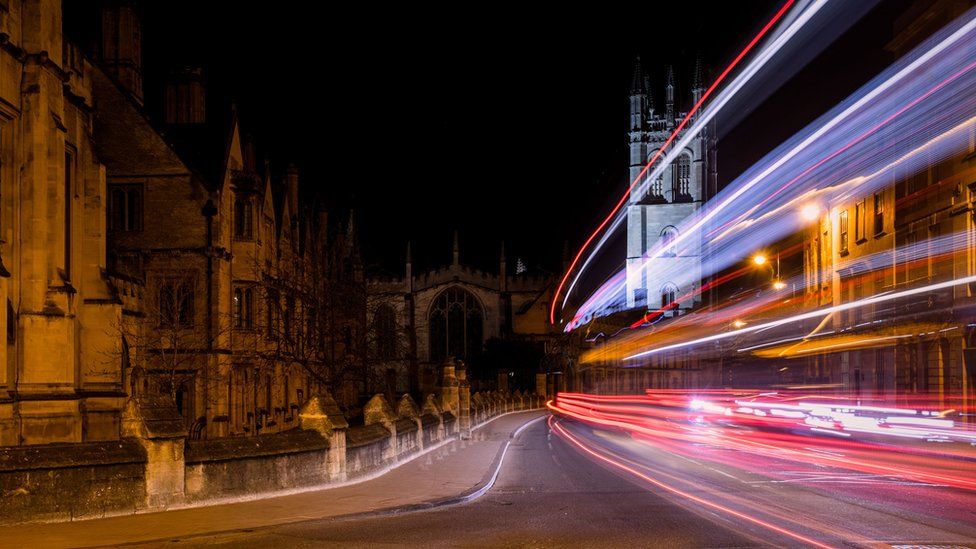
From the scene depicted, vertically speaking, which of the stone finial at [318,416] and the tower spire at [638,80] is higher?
the tower spire at [638,80]

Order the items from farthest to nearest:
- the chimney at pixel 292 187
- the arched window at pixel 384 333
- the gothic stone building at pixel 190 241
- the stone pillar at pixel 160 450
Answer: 1. the chimney at pixel 292 187
2. the arched window at pixel 384 333
3. the gothic stone building at pixel 190 241
4. the stone pillar at pixel 160 450

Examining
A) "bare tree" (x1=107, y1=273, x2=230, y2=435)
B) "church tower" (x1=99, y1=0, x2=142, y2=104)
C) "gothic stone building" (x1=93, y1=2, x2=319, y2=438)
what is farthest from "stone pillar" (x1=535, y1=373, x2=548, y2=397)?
"church tower" (x1=99, y1=0, x2=142, y2=104)

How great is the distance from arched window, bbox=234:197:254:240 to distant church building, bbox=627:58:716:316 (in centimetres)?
7094

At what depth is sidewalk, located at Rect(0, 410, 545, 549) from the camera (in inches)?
440

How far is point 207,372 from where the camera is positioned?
36094 millimetres

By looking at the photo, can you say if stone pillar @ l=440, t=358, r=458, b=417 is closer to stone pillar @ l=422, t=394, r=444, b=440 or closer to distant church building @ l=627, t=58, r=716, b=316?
→ stone pillar @ l=422, t=394, r=444, b=440

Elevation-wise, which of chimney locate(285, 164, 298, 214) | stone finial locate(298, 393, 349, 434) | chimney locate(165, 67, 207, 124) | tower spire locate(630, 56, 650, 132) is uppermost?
tower spire locate(630, 56, 650, 132)

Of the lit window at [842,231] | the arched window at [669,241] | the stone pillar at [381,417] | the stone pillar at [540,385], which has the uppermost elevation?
the arched window at [669,241]

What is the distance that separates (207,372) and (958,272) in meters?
28.3

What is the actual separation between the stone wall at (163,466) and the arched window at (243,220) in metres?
22.7

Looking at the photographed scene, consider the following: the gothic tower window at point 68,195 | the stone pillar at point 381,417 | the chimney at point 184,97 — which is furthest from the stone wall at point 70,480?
the chimney at point 184,97

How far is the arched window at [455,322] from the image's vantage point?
4139 inches

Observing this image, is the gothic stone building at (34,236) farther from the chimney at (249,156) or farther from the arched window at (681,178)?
the arched window at (681,178)

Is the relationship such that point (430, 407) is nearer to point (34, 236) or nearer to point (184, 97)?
point (34, 236)
